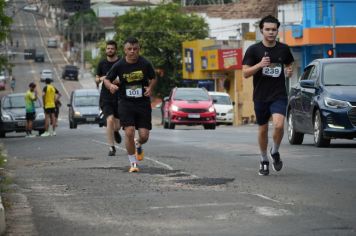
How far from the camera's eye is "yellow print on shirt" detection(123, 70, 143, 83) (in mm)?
15508

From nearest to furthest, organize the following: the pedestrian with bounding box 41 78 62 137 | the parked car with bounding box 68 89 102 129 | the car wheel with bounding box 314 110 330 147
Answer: the car wheel with bounding box 314 110 330 147 → the pedestrian with bounding box 41 78 62 137 → the parked car with bounding box 68 89 102 129

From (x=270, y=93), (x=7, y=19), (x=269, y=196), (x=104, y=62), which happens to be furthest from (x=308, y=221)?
(x=7, y=19)

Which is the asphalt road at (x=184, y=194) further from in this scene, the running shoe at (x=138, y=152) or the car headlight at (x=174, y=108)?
the car headlight at (x=174, y=108)

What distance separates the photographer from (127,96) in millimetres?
15594

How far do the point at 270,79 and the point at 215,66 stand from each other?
203 feet

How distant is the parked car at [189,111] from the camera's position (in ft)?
127

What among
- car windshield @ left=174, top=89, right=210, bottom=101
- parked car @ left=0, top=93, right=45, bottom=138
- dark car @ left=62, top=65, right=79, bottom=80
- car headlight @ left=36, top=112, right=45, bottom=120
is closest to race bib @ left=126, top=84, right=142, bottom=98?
parked car @ left=0, top=93, right=45, bottom=138

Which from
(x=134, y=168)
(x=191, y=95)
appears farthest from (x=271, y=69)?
(x=191, y=95)

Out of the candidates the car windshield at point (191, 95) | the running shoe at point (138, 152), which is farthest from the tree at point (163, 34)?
the running shoe at point (138, 152)

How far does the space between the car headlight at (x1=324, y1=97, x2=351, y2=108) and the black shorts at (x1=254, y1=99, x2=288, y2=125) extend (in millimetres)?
5102

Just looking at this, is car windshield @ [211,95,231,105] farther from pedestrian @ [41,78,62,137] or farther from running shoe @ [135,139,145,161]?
running shoe @ [135,139,145,161]

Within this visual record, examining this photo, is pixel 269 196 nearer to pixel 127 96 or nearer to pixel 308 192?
pixel 308 192

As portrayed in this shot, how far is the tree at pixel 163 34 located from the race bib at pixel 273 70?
70685 millimetres

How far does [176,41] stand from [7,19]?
200ft
